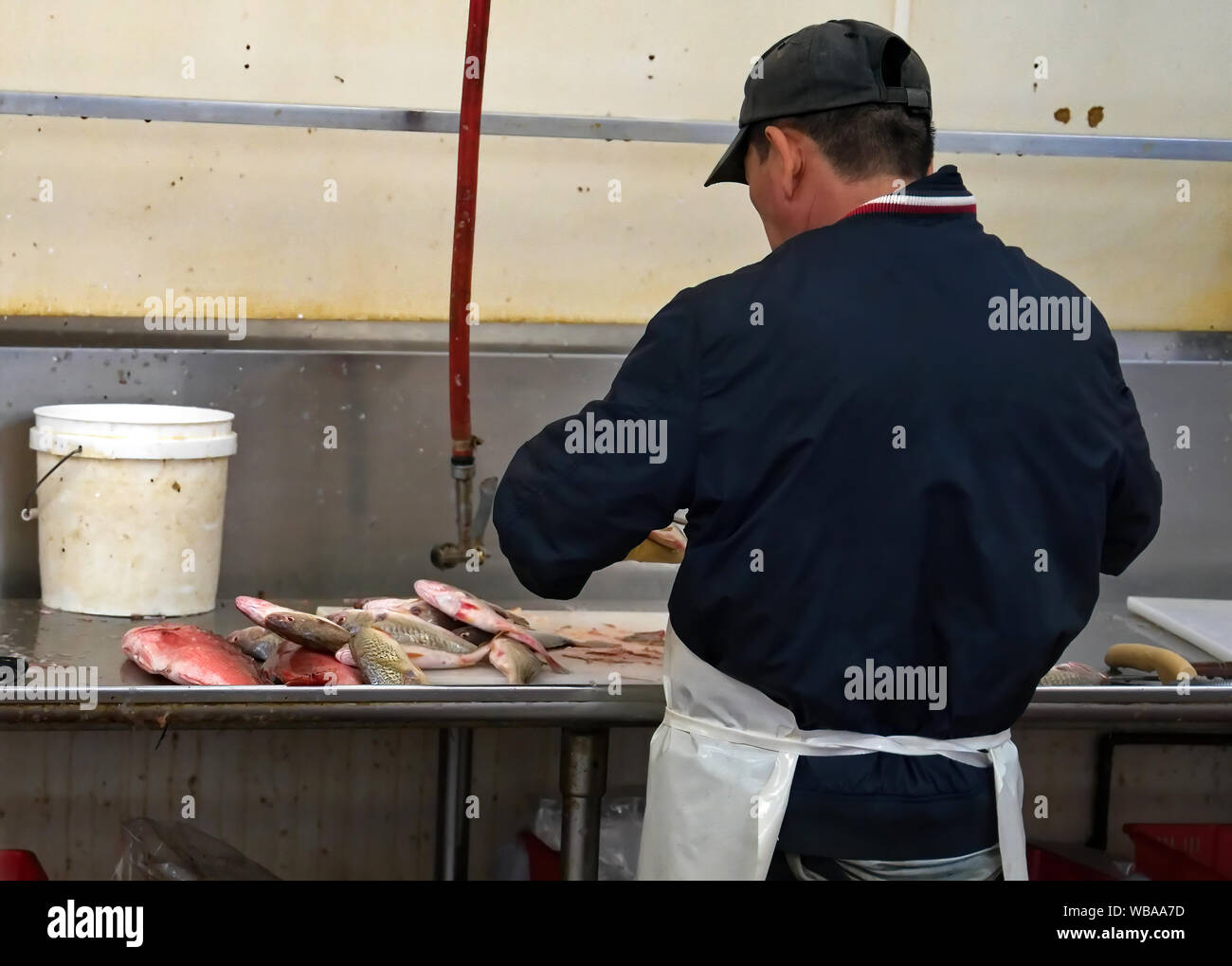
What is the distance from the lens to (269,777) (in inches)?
108

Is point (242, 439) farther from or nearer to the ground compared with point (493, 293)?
nearer to the ground

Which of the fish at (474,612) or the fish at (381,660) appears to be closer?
the fish at (381,660)

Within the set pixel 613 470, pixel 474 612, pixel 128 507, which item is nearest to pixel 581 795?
pixel 474 612

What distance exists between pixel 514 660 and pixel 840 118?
947 mm

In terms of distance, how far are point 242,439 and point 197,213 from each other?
46 centimetres

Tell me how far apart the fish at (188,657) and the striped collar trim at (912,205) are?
3.61ft

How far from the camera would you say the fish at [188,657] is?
1906mm

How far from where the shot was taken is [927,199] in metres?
1.45

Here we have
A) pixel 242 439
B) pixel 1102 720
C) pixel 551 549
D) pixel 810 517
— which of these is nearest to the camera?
pixel 810 517

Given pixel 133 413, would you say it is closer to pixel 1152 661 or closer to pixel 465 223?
pixel 465 223

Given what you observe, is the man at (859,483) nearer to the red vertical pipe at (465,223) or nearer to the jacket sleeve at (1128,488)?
the jacket sleeve at (1128,488)

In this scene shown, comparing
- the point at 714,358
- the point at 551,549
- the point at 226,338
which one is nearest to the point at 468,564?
the point at 226,338

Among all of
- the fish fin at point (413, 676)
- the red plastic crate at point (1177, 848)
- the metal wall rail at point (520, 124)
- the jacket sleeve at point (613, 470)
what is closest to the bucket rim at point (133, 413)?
the metal wall rail at point (520, 124)
